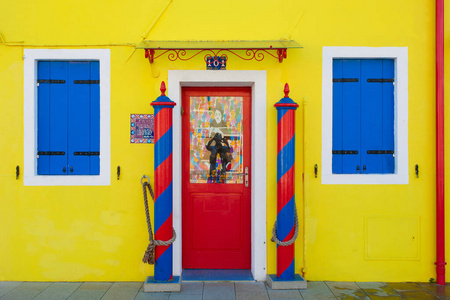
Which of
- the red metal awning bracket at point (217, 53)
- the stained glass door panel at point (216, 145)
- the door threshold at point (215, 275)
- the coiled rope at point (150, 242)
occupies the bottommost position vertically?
the door threshold at point (215, 275)

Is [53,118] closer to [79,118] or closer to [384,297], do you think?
[79,118]

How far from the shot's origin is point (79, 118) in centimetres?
490

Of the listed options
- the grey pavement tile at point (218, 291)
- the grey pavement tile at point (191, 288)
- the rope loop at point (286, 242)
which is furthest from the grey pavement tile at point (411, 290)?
the grey pavement tile at point (191, 288)

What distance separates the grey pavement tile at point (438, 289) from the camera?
4430mm

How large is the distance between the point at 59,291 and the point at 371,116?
4.16m

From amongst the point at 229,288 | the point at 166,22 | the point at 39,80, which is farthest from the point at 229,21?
the point at 229,288

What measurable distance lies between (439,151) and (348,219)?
1333mm

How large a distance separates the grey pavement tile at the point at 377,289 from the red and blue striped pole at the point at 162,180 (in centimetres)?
226

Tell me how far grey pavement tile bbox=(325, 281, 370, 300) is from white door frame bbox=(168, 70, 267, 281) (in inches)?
31.7

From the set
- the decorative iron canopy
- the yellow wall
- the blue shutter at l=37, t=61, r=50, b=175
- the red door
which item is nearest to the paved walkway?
the yellow wall

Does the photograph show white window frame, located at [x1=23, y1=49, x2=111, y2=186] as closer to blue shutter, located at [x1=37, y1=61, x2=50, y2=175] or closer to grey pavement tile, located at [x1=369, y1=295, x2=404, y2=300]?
blue shutter, located at [x1=37, y1=61, x2=50, y2=175]

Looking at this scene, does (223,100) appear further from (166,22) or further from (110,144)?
(110,144)

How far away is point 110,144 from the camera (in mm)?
4828

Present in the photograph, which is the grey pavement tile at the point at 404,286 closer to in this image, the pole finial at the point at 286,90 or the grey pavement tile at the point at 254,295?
the grey pavement tile at the point at 254,295
